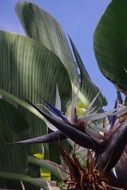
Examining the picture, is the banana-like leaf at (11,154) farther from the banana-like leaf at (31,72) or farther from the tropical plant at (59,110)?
the banana-like leaf at (31,72)

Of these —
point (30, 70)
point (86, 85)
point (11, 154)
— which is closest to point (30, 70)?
point (30, 70)

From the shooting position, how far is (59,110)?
2.94 ft

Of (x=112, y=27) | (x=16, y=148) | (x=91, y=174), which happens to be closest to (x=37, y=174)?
(x=16, y=148)

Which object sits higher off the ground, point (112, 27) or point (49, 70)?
point (112, 27)

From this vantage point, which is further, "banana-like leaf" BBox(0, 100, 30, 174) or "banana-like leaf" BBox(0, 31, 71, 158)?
"banana-like leaf" BBox(0, 31, 71, 158)

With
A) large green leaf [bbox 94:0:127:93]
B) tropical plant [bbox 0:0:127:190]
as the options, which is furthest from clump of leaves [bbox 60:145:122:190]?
large green leaf [bbox 94:0:127:93]

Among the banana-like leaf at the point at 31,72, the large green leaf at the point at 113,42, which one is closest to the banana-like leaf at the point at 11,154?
the banana-like leaf at the point at 31,72

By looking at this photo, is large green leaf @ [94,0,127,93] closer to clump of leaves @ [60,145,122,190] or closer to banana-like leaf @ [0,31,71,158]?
banana-like leaf @ [0,31,71,158]

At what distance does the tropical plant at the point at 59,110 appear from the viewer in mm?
844

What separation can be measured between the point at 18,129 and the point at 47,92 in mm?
191

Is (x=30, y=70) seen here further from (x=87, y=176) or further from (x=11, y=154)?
(x=87, y=176)

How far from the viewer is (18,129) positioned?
154cm

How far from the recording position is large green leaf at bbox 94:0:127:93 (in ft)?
4.40

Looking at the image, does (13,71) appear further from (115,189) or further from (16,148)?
(115,189)
